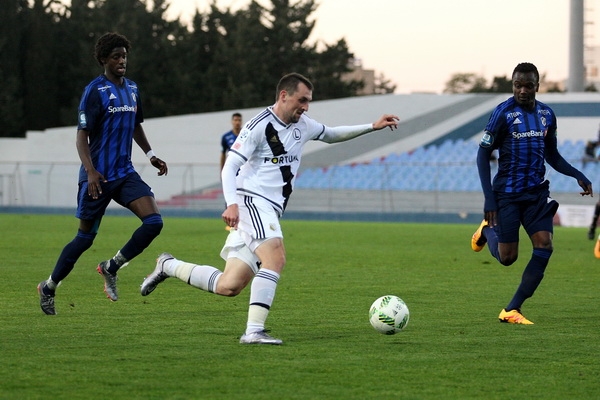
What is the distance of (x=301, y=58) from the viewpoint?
203 feet

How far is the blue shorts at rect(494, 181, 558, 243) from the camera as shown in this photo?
842 cm

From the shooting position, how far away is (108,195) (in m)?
8.31

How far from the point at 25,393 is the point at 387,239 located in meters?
16.1

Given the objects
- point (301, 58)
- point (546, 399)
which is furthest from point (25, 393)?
point (301, 58)

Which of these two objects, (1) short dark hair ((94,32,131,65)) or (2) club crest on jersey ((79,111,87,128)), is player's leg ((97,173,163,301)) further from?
(1) short dark hair ((94,32,131,65))

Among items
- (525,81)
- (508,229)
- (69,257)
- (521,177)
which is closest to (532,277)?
(508,229)

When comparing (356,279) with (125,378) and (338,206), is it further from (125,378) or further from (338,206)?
(338,206)

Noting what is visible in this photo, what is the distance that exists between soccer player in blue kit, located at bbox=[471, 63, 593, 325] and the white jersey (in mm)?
1929

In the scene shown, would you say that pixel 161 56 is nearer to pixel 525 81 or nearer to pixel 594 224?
pixel 594 224

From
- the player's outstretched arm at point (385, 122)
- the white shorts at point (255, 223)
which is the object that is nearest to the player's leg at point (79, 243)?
the white shorts at point (255, 223)

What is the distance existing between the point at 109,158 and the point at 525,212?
11.1ft

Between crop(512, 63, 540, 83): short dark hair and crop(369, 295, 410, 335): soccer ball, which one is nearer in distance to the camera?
crop(369, 295, 410, 335): soccer ball

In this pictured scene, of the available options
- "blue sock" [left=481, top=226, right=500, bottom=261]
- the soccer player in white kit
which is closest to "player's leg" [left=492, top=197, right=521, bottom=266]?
"blue sock" [left=481, top=226, right=500, bottom=261]

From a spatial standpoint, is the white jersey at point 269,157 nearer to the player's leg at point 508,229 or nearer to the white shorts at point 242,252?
the white shorts at point 242,252
